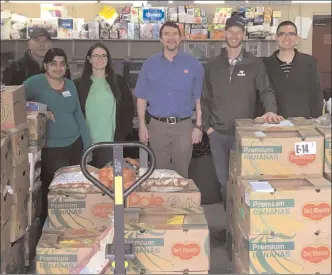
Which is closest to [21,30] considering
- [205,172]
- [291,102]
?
[205,172]

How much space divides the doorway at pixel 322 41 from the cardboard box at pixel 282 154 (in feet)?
18.2

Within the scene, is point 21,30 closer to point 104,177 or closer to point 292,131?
point 104,177

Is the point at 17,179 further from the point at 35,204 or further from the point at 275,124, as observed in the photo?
the point at 275,124

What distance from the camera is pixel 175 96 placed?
4102 mm

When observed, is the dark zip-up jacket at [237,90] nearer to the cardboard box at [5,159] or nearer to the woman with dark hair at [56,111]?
the woman with dark hair at [56,111]

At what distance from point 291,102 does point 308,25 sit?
178 inches

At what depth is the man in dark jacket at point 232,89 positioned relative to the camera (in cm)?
396

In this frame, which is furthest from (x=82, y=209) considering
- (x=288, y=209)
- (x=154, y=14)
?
(x=154, y=14)

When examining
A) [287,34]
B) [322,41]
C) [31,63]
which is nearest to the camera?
[287,34]

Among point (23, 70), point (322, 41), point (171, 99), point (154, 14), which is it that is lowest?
point (171, 99)

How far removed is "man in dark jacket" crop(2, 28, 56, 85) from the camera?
4531 mm

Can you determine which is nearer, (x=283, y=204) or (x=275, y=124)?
(x=283, y=204)

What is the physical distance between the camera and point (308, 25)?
320 inches

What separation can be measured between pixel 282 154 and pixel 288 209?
0.38m
